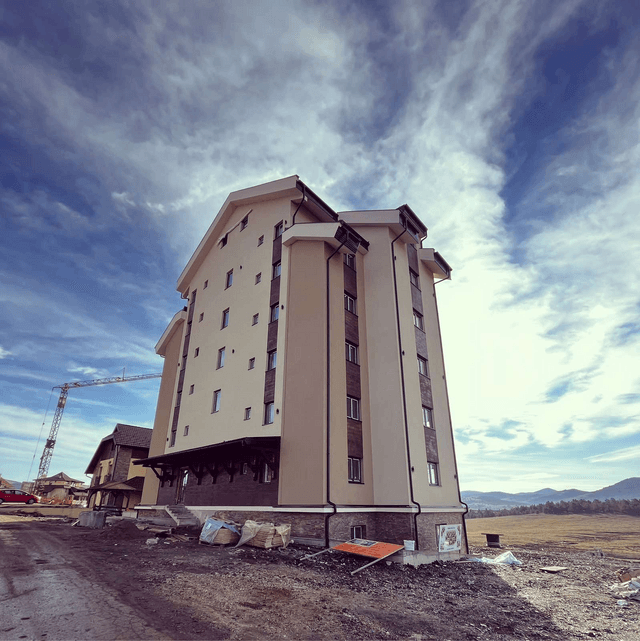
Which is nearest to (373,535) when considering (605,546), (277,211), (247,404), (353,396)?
(353,396)

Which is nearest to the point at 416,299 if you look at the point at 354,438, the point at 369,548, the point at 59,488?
the point at 354,438

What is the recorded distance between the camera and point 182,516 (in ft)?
76.7

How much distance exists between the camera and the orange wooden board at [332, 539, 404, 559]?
48.3 feet

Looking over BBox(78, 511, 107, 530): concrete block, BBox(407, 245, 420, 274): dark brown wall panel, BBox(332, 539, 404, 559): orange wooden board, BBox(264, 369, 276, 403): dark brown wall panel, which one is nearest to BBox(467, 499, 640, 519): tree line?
BBox(407, 245, 420, 274): dark brown wall panel

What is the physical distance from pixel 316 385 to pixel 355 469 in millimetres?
4742

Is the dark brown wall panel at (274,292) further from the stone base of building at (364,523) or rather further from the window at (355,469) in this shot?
the stone base of building at (364,523)

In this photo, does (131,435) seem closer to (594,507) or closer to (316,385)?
(316,385)

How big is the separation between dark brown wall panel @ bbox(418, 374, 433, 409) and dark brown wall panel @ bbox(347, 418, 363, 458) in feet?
15.6

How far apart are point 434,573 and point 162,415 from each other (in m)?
23.6

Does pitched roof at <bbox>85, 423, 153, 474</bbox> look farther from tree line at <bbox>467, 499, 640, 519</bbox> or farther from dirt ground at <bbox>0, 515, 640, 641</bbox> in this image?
tree line at <bbox>467, 499, 640, 519</bbox>

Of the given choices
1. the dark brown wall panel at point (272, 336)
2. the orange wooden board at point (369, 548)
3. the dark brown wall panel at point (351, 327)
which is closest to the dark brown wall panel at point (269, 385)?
the dark brown wall panel at point (272, 336)

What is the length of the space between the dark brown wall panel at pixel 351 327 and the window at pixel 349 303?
1.12 feet

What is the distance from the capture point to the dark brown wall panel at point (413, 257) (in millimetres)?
27656

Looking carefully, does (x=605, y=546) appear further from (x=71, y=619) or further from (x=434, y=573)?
(x=71, y=619)
